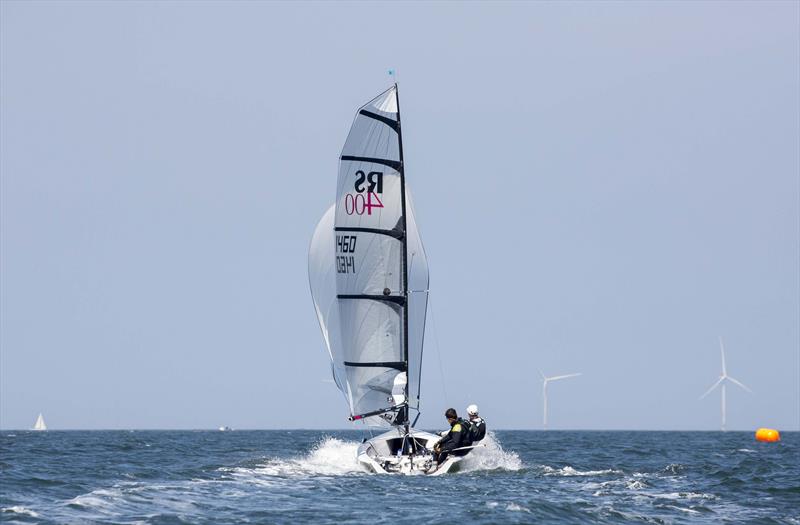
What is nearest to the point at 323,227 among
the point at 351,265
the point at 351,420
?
the point at 351,265

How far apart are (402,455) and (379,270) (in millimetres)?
6209

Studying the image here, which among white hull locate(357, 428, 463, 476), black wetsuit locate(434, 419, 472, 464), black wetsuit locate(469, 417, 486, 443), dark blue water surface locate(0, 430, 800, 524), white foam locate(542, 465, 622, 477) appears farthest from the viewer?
white foam locate(542, 465, 622, 477)

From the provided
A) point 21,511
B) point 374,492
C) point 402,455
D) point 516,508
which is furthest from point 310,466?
point 21,511

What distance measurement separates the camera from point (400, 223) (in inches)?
1361

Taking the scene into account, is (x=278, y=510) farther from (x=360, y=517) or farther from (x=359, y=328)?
(x=359, y=328)

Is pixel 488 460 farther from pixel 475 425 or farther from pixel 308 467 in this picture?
pixel 308 467

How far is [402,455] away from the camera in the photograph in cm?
3089

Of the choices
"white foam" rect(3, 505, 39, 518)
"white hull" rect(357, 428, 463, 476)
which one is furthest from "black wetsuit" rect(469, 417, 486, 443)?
"white foam" rect(3, 505, 39, 518)

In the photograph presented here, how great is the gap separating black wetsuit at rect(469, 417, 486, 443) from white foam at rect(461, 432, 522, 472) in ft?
0.84

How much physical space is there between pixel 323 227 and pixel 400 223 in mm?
3752

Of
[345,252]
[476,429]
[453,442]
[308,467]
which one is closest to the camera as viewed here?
[453,442]

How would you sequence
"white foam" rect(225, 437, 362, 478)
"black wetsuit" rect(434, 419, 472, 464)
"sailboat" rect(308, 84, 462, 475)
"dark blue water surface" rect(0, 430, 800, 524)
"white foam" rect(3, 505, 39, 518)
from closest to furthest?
Answer: "white foam" rect(3, 505, 39, 518) < "dark blue water surface" rect(0, 430, 800, 524) < "white foam" rect(225, 437, 362, 478) < "black wetsuit" rect(434, 419, 472, 464) < "sailboat" rect(308, 84, 462, 475)

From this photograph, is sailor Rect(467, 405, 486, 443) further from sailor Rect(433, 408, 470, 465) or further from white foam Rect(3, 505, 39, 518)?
white foam Rect(3, 505, 39, 518)

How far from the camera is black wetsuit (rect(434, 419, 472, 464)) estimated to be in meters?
30.5
